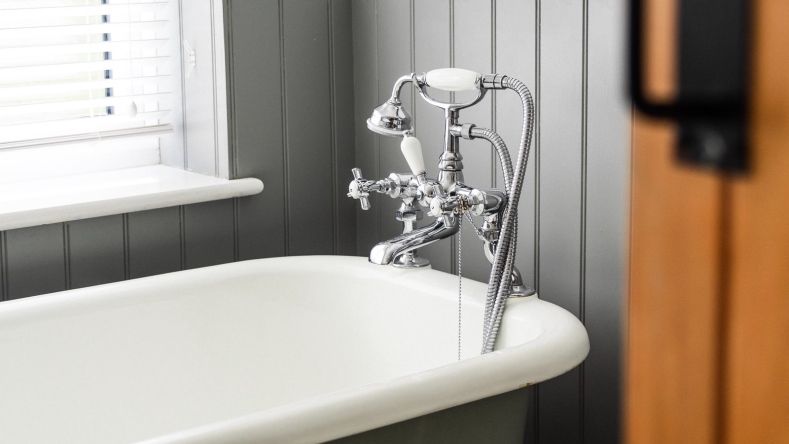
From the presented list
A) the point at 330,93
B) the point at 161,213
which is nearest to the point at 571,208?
the point at 330,93

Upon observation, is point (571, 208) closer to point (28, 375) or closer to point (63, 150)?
point (28, 375)

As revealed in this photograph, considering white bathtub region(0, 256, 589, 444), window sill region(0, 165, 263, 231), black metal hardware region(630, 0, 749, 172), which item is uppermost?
black metal hardware region(630, 0, 749, 172)

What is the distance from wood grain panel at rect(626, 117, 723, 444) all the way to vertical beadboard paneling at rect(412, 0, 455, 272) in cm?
136

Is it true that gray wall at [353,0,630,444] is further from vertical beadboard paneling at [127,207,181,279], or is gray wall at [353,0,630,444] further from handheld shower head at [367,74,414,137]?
vertical beadboard paneling at [127,207,181,279]

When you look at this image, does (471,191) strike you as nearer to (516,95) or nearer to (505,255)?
(505,255)

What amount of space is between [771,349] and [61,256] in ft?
4.84

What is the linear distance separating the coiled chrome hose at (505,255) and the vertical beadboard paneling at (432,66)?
0.36 m

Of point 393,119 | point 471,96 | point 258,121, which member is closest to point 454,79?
point 393,119

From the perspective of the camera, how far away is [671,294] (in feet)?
0.99

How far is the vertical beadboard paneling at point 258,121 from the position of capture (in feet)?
5.72

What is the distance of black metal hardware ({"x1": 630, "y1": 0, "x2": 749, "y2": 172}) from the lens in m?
0.27

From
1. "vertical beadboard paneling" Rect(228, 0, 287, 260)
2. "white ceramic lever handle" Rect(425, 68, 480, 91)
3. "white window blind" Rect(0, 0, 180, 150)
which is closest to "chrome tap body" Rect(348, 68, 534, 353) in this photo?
"white ceramic lever handle" Rect(425, 68, 480, 91)

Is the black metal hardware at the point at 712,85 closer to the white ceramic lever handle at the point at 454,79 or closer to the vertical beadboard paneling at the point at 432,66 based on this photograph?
the white ceramic lever handle at the point at 454,79

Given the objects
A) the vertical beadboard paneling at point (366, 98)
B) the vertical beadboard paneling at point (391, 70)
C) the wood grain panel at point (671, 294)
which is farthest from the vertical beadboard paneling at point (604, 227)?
the wood grain panel at point (671, 294)
